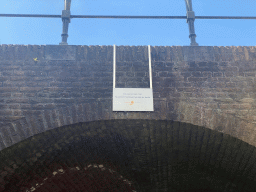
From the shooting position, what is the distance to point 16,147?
472cm

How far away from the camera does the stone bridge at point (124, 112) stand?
475 cm

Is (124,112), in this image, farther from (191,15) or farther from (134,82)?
(191,15)

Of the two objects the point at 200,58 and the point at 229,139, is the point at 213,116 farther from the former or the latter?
the point at 200,58

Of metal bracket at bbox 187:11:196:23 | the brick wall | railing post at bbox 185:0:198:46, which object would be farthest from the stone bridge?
metal bracket at bbox 187:11:196:23

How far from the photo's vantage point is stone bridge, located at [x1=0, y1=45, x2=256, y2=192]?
187 inches

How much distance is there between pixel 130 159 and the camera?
5.98 m

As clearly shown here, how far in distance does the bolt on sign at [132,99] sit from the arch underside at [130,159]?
0.23 meters

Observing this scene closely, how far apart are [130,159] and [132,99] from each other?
1662mm

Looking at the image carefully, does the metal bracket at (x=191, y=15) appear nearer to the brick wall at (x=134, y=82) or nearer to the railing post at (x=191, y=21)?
the railing post at (x=191, y=21)

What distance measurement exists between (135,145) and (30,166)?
199cm

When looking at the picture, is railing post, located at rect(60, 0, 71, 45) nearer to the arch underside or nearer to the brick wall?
the brick wall

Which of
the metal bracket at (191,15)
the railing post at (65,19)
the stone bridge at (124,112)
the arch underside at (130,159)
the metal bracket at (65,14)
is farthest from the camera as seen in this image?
the metal bracket at (191,15)

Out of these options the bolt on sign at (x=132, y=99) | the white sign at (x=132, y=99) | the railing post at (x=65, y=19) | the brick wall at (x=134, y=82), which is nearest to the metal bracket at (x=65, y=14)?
the railing post at (x=65, y=19)

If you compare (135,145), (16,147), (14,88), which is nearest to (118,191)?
(135,145)
